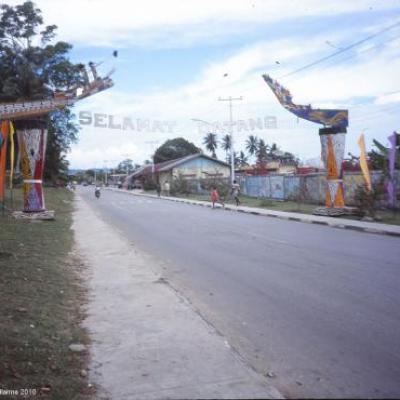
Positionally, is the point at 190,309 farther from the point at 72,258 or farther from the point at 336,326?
the point at 72,258

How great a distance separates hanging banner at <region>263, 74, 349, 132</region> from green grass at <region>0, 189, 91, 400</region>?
1528 cm

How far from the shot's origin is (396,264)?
10523mm

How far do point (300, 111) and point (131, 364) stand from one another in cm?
2077

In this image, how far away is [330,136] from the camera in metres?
24.8

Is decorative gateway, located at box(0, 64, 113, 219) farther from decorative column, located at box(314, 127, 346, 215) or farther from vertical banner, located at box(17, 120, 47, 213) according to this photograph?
decorative column, located at box(314, 127, 346, 215)

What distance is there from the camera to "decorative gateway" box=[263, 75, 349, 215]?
24.3 meters

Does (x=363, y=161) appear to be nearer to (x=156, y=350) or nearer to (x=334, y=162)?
(x=334, y=162)

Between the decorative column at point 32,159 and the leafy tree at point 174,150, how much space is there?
3539 inches

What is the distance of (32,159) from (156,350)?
17.0 m

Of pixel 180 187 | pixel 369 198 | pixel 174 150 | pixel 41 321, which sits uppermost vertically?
pixel 174 150

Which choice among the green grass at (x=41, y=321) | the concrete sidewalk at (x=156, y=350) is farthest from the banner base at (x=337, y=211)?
the concrete sidewalk at (x=156, y=350)

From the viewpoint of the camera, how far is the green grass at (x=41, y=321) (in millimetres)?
4504

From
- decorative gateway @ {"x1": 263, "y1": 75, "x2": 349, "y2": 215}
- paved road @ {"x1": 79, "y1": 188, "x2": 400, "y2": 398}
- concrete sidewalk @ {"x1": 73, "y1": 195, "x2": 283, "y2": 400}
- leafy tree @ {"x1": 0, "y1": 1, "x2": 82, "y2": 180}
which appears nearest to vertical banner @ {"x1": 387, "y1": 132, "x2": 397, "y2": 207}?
decorative gateway @ {"x1": 263, "y1": 75, "x2": 349, "y2": 215}

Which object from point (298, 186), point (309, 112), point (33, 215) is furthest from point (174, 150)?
point (33, 215)
